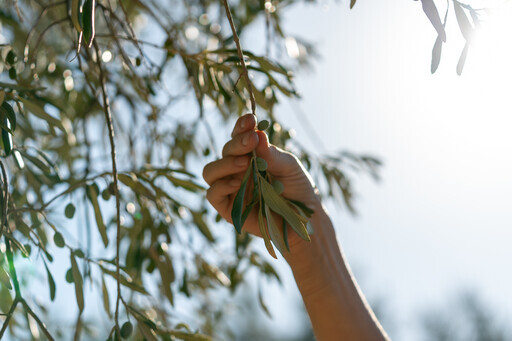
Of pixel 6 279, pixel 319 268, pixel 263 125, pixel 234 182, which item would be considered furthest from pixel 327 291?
Result: pixel 6 279

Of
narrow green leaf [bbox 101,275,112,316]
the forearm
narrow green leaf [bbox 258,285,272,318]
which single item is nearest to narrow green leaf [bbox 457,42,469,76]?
the forearm

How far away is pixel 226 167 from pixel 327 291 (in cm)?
30

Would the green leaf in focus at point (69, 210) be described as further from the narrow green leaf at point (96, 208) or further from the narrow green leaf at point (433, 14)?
the narrow green leaf at point (433, 14)

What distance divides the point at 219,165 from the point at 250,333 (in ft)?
24.3

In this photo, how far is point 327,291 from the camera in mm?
1010

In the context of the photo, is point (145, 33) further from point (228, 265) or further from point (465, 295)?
point (465, 295)

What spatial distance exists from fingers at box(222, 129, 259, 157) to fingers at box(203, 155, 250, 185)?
22 millimetres

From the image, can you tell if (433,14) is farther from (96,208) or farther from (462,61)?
(96,208)

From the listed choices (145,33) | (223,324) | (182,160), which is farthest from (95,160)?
(145,33)

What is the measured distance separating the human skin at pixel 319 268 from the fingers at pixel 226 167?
2 cm

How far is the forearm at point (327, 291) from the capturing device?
3.25 ft

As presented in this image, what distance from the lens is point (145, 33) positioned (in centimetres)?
277

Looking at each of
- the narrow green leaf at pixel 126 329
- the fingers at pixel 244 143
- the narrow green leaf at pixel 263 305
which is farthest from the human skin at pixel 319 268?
the narrow green leaf at pixel 263 305

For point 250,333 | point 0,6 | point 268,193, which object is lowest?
point 268,193
